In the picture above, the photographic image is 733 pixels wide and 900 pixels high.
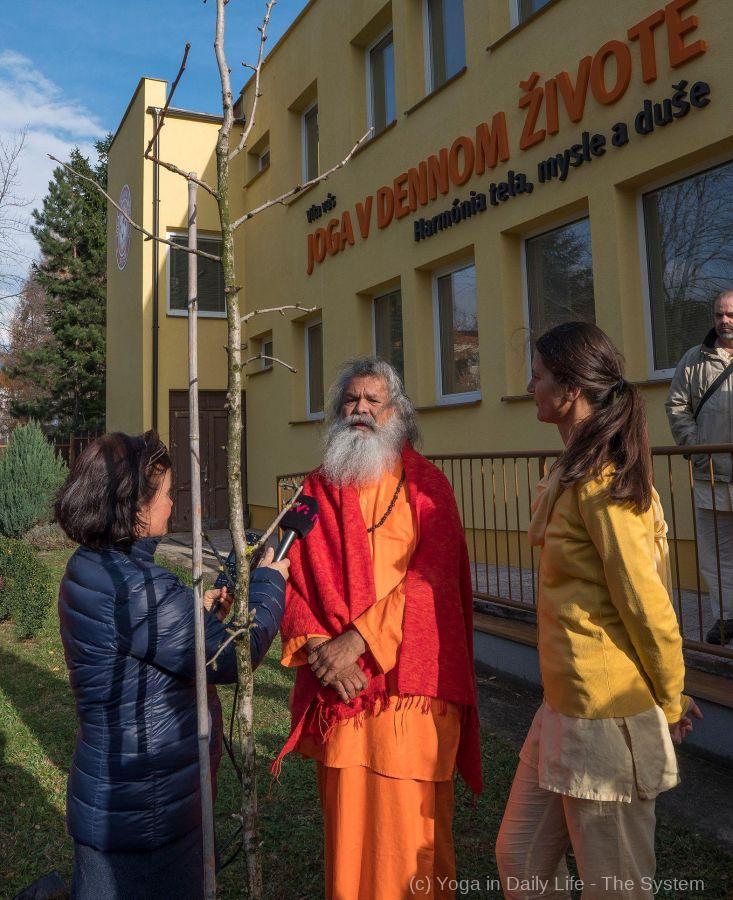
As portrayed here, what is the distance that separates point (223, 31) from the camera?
4.77 ft

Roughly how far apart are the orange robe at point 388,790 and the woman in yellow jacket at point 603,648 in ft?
1.25

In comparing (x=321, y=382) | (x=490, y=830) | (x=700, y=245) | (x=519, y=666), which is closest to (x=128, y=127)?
(x=321, y=382)

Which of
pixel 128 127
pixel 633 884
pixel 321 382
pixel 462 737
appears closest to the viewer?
pixel 633 884

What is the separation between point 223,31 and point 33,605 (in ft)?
21.7

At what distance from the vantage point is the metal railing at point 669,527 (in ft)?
12.9

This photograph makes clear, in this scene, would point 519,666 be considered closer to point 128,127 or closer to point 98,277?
point 128,127

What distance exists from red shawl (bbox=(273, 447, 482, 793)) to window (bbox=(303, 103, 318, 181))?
10.3 m

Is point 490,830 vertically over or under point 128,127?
under

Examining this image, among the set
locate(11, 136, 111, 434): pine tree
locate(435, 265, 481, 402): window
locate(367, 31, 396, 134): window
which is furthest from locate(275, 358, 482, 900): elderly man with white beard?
locate(11, 136, 111, 434): pine tree

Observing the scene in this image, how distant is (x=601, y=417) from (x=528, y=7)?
281 inches

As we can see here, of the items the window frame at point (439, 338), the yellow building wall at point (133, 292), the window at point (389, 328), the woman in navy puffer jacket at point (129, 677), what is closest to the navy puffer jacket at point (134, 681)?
the woman in navy puffer jacket at point (129, 677)

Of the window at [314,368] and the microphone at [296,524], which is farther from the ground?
the window at [314,368]

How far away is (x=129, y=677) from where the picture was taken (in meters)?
1.84

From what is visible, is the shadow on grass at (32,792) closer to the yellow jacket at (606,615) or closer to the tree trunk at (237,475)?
the tree trunk at (237,475)
